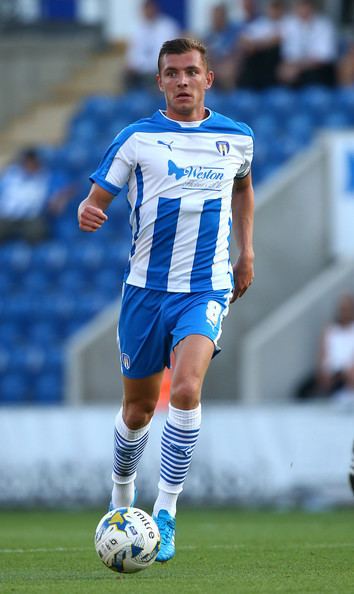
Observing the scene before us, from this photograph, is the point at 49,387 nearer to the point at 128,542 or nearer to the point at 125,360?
the point at 125,360

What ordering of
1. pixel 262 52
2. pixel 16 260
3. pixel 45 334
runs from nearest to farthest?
pixel 45 334, pixel 16 260, pixel 262 52

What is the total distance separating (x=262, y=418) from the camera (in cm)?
1342

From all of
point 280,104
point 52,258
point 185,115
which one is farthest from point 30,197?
point 185,115

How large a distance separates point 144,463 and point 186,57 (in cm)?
657

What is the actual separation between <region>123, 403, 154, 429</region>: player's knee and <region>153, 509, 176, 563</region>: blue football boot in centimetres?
61

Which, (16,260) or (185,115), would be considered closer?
(185,115)

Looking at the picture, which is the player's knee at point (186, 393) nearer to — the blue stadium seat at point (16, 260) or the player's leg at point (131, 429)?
the player's leg at point (131, 429)

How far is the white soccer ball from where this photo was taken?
6.81m

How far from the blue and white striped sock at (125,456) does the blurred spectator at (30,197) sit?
949 cm

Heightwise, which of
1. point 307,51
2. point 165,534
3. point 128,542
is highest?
point 307,51

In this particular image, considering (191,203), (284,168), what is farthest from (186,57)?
(284,168)

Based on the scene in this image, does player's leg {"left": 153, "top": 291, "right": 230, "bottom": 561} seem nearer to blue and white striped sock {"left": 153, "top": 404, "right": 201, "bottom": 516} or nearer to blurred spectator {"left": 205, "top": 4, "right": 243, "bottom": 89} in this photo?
blue and white striped sock {"left": 153, "top": 404, "right": 201, "bottom": 516}

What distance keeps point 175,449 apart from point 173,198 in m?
1.22

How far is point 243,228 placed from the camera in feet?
25.7
